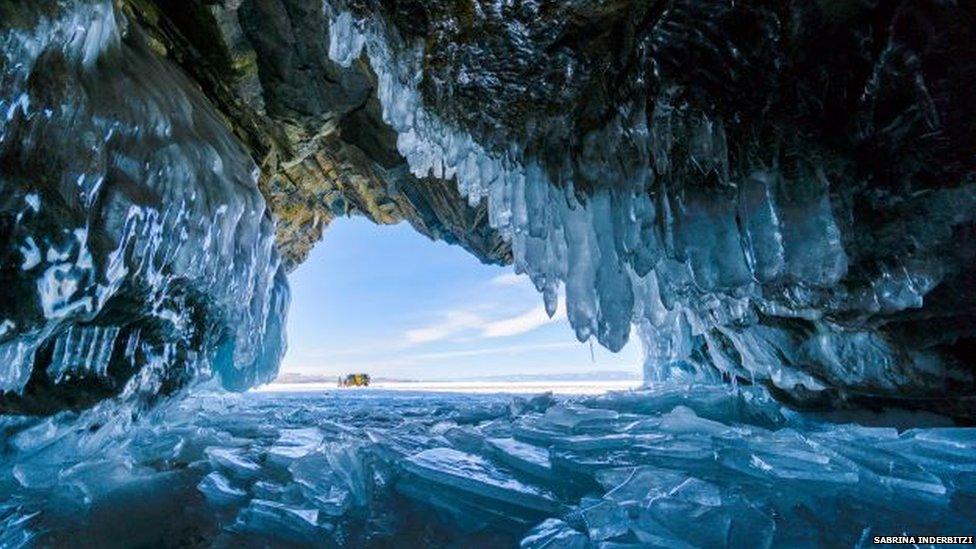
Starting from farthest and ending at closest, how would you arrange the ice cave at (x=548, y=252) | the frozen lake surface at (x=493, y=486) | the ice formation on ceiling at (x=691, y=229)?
1. the ice formation on ceiling at (x=691, y=229)
2. the ice cave at (x=548, y=252)
3. the frozen lake surface at (x=493, y=486)

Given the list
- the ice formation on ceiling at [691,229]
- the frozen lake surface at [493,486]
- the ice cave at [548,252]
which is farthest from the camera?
the ice formation on ceiling at [691,229]

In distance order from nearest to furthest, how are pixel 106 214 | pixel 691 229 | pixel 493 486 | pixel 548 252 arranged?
1. pixel 493 486
2. pixel 106 214
3. pixel 691 229
4. pixel 548 252

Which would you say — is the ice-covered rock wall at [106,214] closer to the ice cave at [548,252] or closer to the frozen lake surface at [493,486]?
the ice cave at [548,252]

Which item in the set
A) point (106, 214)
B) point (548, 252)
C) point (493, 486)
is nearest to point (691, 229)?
point (548, 252)

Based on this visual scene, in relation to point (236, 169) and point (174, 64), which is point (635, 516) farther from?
point (174, 64)

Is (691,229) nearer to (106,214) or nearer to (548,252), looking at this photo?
(548,252)

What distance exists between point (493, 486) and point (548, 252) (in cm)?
288

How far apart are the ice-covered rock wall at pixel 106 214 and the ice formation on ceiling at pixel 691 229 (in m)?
1.43

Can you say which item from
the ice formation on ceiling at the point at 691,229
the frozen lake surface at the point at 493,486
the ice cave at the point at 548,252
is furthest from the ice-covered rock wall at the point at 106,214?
the ice formation on ceiling at the point at 691,229

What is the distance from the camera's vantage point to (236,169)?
4.42 meters

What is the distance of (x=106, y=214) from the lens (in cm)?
287

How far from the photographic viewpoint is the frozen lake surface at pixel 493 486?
7.28 feet

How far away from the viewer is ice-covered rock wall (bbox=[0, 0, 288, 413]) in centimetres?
244

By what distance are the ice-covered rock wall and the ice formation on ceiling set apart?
143cm
